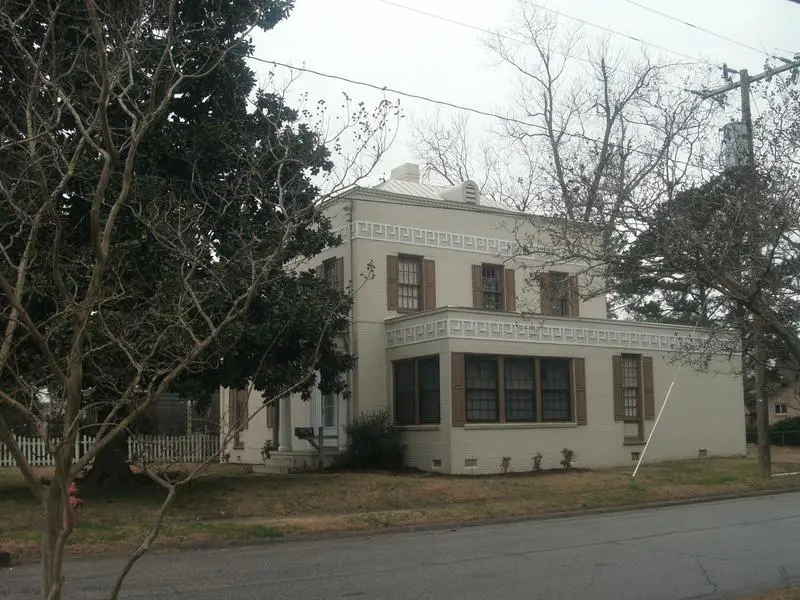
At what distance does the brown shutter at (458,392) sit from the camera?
24.4 metres

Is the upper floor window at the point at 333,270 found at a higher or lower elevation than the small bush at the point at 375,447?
higher

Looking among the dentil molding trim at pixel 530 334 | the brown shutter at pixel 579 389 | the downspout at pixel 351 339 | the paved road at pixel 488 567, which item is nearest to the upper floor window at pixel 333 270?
the downspout at pixel 351 339

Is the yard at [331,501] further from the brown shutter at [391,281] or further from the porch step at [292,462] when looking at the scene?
the brown shutter at [391,281]

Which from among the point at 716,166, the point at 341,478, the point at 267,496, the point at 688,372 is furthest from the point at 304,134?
the point at 688,372

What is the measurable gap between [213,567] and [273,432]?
1806cm

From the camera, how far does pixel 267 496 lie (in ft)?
65.2

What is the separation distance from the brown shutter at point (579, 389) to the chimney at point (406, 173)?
33.4ft

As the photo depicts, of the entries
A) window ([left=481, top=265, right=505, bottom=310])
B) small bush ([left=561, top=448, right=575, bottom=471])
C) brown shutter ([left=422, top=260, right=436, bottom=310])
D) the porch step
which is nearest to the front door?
the porch step

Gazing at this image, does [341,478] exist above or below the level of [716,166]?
below

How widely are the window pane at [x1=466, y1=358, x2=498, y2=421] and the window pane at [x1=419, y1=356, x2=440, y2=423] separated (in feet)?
2.99

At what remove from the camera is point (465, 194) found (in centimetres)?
3058

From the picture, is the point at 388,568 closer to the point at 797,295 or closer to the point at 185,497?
the point at 797,295

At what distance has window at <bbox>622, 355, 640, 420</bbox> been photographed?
28.5m

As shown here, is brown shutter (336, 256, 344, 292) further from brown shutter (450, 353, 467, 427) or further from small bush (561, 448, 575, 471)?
small bush (561, 448, 575, 471)
